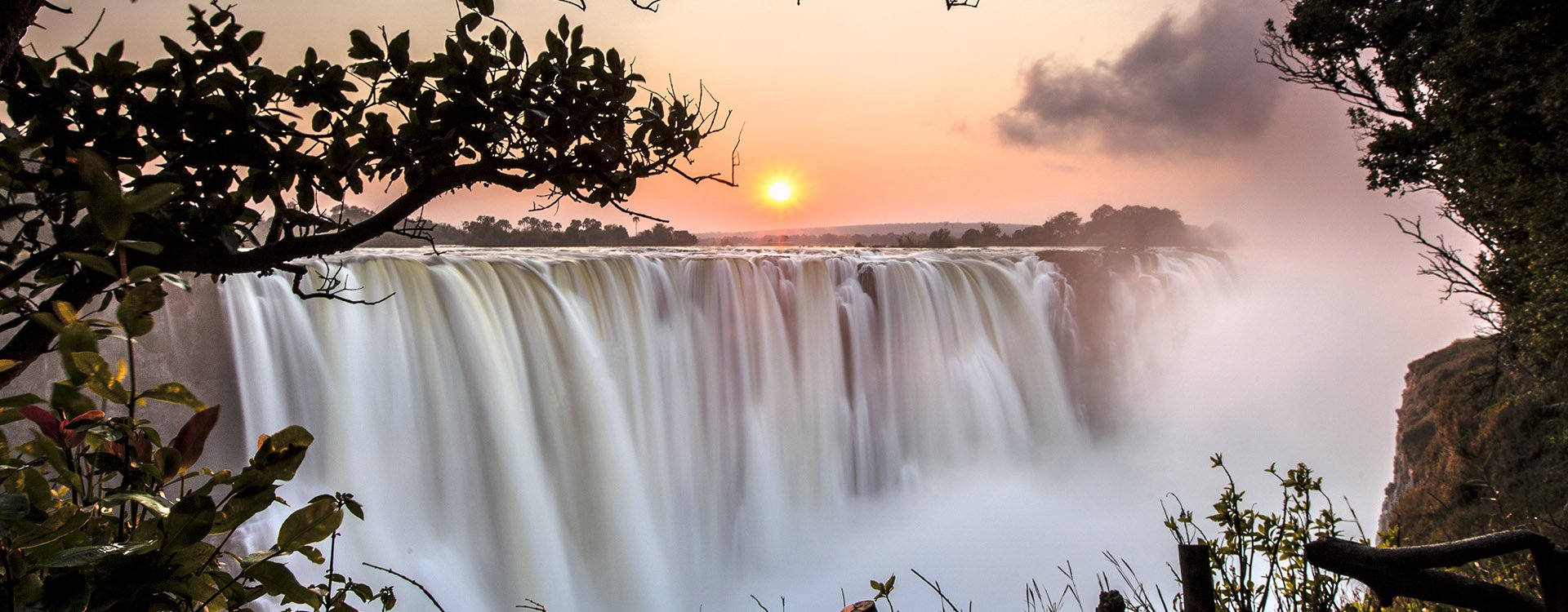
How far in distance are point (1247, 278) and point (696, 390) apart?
17926mm

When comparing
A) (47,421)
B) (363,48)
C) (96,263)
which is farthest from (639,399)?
(96,263)

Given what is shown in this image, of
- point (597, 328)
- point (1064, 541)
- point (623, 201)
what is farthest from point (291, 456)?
point (1064, 541)

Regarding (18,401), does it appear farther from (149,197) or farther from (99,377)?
(149,197)

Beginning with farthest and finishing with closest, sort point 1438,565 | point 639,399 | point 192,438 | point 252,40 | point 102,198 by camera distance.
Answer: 1. point 639,399
2. point 252,40
3. point 1438,565
4. point 192,438
5. point 102,198

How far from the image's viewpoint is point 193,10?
153 centimetres

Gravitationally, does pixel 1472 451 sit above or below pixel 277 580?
below

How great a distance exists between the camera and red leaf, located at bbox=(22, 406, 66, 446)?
0.85 metres

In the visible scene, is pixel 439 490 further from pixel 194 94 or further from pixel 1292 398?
pixel 1292 398

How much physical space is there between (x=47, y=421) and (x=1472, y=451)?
1188 centimetres

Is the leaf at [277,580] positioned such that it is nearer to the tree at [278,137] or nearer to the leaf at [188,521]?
the leaf at [188,521]

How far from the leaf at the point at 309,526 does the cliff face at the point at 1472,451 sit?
8.80 m

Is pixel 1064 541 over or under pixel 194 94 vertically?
under

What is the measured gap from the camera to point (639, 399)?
1085 cm

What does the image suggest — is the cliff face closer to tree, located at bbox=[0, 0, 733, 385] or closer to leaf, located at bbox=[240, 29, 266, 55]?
tree, located at bbox=[0, 0, 733, 385]
